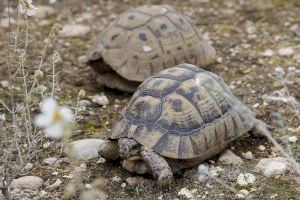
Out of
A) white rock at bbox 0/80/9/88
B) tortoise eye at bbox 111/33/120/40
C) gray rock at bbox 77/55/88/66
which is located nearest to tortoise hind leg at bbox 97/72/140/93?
tortoise eye at bbox 111/33/120/40

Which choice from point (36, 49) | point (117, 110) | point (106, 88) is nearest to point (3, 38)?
point (36, 49)

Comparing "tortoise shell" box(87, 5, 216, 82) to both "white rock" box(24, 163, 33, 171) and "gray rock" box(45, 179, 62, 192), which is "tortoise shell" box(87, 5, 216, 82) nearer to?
"white rock" box(24, 163, 33, 171)

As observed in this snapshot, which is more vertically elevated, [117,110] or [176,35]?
[176,35]

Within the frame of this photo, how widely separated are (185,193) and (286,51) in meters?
2.08

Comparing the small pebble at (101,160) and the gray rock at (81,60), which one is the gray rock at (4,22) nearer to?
the gray rock at (81,60)

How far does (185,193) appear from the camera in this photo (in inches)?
118

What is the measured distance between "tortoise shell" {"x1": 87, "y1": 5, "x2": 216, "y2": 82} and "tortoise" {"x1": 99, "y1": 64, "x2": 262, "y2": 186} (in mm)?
848

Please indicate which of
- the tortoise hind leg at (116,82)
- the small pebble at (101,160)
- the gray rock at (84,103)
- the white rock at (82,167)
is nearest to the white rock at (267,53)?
the tortoise hind leg at (116,82)

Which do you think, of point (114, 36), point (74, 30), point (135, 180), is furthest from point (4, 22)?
point (135, 180)

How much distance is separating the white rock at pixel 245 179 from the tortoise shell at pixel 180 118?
224mm

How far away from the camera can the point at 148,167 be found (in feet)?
10.2

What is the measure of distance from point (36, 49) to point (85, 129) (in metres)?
1.41

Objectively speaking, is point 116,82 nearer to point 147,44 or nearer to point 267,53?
point 147,44

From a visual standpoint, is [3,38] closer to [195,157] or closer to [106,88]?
[106,88]
